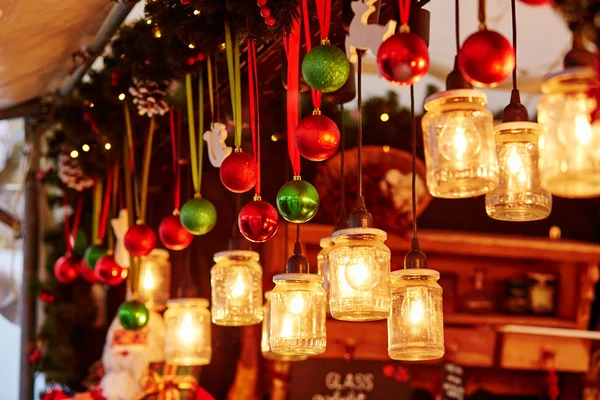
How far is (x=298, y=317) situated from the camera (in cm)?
259

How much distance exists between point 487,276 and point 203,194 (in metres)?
1.48

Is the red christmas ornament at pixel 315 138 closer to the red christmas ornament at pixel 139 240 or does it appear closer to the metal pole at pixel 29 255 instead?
the red christmas ornament at pixel 139 240

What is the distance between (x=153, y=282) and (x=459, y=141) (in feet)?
7.92

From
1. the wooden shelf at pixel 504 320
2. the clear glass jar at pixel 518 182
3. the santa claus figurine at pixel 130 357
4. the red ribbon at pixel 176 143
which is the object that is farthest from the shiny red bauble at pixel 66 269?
the clear glass jar at pixel 518 182

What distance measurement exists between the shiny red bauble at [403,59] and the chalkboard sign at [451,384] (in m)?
2.85

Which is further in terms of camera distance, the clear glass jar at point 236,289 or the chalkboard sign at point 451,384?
the chalkboard sign at point 451,384

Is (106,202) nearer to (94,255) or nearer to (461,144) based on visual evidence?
(94,255)

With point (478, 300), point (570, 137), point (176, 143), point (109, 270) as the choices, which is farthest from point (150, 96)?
point (570, 137)

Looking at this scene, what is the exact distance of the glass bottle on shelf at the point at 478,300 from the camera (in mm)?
4719

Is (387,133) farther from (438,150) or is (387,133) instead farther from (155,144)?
(438,150)

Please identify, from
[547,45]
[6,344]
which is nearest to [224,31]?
[547,45]

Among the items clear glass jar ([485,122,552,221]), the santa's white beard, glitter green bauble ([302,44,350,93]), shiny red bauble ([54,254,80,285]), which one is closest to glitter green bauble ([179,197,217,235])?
glitter green bauble ([302,44,350,93])

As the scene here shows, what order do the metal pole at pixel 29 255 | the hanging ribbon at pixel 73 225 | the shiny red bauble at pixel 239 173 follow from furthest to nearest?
the metal pole at pixel 29 255
the hanging ribbon at pixel 73 225
the shiny red bauble at pixel 239 173

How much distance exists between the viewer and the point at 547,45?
471 centimetres
